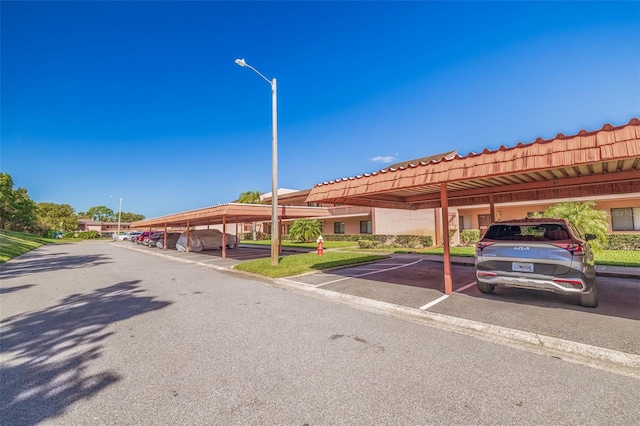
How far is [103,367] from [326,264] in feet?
31.9

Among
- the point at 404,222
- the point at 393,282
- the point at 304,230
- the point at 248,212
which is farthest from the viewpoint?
the point at 304,230

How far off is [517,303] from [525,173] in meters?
2.88

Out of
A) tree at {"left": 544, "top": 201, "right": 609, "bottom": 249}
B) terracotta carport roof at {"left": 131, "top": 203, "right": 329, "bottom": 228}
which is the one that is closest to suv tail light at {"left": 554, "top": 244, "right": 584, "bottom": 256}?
tree at {"left": 544, "top": 201, "right": 609, "bottom": 249}

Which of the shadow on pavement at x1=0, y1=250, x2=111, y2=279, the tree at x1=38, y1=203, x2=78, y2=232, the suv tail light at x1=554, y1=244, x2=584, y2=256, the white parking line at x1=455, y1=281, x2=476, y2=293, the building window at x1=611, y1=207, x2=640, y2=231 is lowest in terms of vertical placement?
the shadow on pavement at x1=0, y1=250, x2=111, y2=279

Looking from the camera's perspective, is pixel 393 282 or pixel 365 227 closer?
pixel 393 282

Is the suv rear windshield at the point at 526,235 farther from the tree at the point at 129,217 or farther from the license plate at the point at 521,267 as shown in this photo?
the tree at the point at 129,217

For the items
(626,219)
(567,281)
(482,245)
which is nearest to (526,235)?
(482,245)

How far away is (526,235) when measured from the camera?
6523 millimetres

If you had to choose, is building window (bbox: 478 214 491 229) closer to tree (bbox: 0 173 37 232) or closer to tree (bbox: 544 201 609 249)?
tree (bbox: 544 201 609 249)

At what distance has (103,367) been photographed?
12.4 feet

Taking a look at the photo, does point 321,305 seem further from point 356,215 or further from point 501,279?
point 356,215

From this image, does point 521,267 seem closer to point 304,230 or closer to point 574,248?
point 574,248

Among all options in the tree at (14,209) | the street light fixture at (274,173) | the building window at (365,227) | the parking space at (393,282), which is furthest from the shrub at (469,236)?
the tree at (14,209)

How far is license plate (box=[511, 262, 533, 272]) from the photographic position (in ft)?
19.0
